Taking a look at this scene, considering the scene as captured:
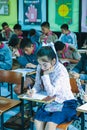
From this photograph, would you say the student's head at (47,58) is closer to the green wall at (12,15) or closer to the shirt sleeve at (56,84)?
the shirt sleeve at (56,84)

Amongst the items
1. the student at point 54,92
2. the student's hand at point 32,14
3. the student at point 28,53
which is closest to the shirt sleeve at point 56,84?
the student at point 54,92

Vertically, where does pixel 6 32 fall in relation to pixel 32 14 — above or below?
below

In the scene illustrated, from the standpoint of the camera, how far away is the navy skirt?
318 centimetres

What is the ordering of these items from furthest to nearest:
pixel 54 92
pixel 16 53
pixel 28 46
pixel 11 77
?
pixel 16 53 → pixel 28 46 → pixel 11 77 → pixel 54 92

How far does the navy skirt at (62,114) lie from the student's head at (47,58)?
1.37ft

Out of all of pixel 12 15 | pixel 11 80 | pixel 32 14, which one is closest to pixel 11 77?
pixel 11 80

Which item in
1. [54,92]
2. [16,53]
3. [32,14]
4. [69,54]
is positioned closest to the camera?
[54,92]

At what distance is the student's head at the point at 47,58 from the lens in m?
3.21

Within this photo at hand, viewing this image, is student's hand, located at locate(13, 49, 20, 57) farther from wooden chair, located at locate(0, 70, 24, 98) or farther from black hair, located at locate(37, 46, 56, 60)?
black hair, located at locate(37, 46, 56, 60)

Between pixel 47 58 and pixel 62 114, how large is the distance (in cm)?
58

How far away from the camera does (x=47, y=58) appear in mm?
3209

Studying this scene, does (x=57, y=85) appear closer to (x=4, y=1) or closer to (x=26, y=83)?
(x=26, y=83)

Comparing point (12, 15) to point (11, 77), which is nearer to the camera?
point (11, 77)

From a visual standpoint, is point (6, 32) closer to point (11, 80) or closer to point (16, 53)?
point (16, 53)
